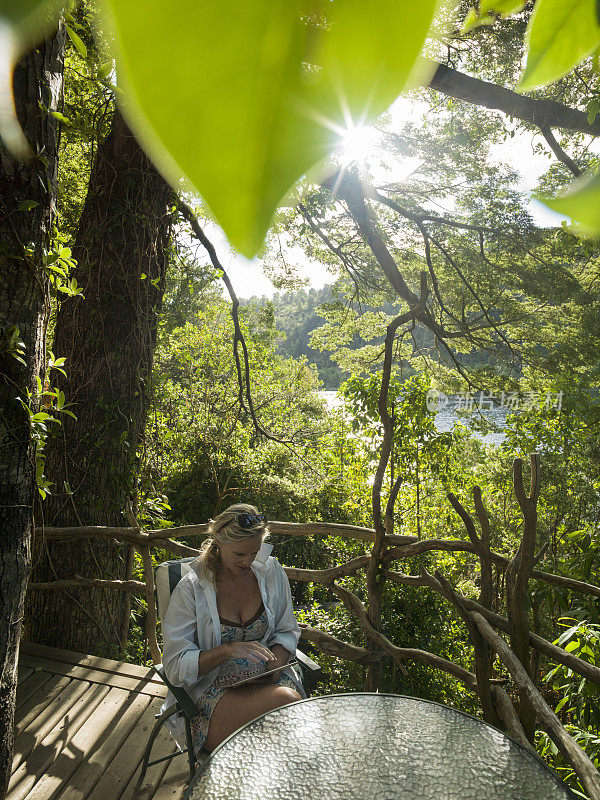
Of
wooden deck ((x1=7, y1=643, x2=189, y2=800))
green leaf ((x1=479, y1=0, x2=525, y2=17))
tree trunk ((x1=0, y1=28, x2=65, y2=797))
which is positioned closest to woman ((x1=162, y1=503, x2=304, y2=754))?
wooden deck ((x1=7, y1=643, x2=189, y2=800))

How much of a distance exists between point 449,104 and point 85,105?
3425mm

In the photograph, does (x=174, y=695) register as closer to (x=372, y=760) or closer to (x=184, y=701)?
(x=184, y=701)

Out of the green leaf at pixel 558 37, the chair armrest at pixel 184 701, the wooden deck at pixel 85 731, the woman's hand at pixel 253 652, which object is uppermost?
the green leaf at pixel 558 37

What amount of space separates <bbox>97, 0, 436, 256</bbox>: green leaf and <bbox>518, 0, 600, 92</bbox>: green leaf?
0.20 feet

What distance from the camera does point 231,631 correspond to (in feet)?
7.59

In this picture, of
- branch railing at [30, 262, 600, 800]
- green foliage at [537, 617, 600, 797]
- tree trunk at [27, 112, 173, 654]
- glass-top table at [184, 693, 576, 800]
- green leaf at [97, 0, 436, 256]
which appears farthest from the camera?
tree trunk at [27, 112, 173, 654]

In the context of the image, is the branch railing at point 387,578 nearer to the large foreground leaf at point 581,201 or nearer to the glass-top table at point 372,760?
the glass-top table at point 372,760

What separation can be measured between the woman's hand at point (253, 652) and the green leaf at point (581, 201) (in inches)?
91.0

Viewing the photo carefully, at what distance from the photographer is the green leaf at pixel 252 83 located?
0.06 m

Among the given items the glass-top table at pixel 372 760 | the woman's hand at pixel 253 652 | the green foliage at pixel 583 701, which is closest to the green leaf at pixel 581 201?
the glass-top table at pixel 372 760

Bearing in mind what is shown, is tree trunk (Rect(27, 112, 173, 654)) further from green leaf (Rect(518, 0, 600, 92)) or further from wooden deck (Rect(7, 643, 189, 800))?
green leaf (Rect(518, 0, 600, 92))

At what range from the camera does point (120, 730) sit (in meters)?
2.50

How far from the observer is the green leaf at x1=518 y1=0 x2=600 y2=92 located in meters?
0.12

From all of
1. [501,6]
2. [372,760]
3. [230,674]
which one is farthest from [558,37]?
[230,674]
